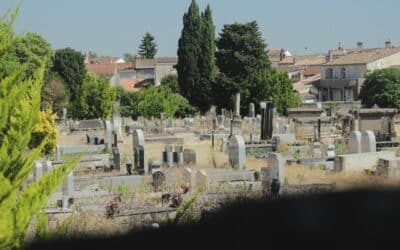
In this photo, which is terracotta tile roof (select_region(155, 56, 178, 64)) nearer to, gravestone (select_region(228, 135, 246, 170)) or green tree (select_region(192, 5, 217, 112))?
green tree (select_region(192, 5, 217, 112))

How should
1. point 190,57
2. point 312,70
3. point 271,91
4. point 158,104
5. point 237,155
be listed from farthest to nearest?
point 312,70, point 190,57, point 271,91, point 158,104, point 237,155

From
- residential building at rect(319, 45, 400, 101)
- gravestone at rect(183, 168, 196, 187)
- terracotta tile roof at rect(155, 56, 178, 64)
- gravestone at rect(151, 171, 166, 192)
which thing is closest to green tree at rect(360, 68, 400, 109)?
residential building at rect(319, 45, 400, 101)

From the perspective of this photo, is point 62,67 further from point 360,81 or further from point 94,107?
point 360,81

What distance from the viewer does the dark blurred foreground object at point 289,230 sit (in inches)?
311

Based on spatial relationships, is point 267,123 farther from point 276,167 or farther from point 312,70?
point 312,70

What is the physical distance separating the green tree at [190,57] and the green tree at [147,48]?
62.0 metres

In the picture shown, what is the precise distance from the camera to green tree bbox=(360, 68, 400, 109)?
A: 49.4 m

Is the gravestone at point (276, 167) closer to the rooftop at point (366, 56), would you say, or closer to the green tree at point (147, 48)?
the rooftop at point (366, 56)

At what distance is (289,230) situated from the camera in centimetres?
844

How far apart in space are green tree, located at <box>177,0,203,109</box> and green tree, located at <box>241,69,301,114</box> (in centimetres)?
827

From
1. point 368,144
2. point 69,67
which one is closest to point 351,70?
point 69,67

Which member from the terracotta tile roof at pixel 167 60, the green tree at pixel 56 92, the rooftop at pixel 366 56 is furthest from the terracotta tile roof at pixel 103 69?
the rooftop at pixel 366 56

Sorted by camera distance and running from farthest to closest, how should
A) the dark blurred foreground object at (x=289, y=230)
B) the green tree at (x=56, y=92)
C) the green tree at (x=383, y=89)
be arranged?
the green tree at (x=56, y=92) → the green tree at (x=383, y=89) → the dark blurred foreground object at (x=289, y=230)

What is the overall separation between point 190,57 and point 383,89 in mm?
16967
